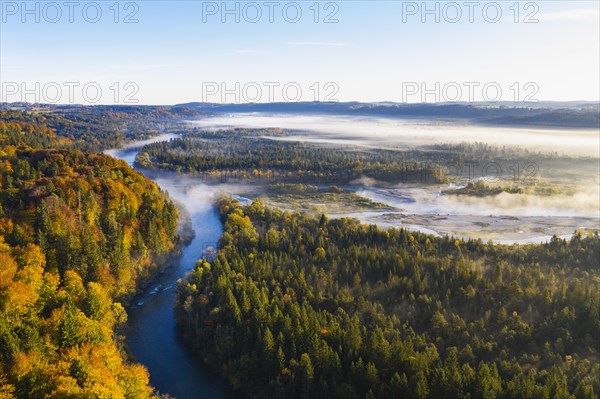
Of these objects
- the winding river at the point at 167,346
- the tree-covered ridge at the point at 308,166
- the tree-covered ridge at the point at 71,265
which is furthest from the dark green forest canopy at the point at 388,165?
the winding river at the point at 167,346

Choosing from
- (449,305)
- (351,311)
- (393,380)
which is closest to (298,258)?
(351,311)

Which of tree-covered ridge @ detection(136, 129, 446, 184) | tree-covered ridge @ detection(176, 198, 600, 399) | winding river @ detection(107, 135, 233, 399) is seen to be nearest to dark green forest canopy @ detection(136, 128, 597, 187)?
tree-covered ridge @ detection(136, 129, 446, 184)

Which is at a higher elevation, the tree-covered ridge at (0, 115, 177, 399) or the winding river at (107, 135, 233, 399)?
the tree-covered ridge at (0, 115, 177, 399)

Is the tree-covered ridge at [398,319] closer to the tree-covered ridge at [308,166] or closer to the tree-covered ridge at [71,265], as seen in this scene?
the tree-covered ridge at [71,265]

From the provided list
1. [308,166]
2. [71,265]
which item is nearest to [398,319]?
[71,265]

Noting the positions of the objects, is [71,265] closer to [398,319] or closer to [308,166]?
[398,319]

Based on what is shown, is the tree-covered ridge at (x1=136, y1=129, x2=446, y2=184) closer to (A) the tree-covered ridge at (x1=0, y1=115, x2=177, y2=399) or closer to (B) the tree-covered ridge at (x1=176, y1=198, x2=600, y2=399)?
(A) the tree-covered ridge at (x1=0, y1=115, x2=177, y2=399)

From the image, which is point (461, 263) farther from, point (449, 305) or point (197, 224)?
point (197, 224)
